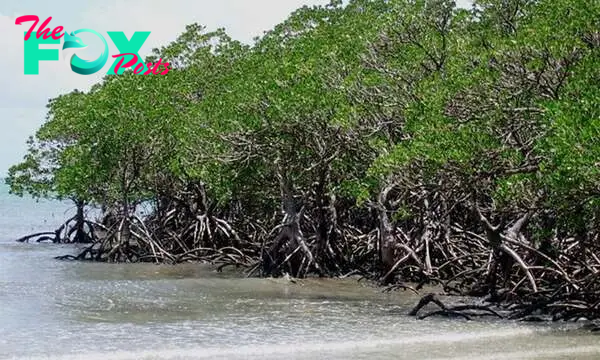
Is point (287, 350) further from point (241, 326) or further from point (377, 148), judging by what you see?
point (377, 148)

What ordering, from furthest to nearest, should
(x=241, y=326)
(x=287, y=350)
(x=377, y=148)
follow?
(x=377, y=148) < (x=241, y=326) < (x=287, y=350)

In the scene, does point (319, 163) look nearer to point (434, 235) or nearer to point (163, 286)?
point (434, 235)

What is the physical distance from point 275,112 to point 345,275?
3.13m

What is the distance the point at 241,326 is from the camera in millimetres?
9828

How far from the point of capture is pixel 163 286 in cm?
1384

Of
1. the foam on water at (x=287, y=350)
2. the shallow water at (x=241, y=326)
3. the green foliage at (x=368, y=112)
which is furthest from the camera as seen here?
the green foliage at (x=368, y=112)

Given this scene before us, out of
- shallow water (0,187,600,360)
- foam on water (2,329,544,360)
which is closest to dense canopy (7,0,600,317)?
shallow water (0,187,600,360)

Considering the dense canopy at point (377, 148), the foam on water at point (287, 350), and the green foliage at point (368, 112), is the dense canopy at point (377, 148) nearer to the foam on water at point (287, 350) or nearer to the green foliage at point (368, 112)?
the green foliage at point (368, 112)

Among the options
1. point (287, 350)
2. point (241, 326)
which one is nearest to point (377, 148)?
point (241, 326)

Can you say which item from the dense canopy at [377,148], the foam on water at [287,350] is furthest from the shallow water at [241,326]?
the dense canopy at [377,148]

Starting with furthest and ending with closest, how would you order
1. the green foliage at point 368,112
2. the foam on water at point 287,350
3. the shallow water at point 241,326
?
1. the green foliage at point 368,112
2. the shallow water at point 241,326
3. the foam on water at point 287,350

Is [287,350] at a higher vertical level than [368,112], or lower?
lower

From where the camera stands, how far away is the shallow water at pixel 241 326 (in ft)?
27.2

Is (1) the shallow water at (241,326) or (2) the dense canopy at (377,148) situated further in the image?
(2) the dense canopy at (377,148)
